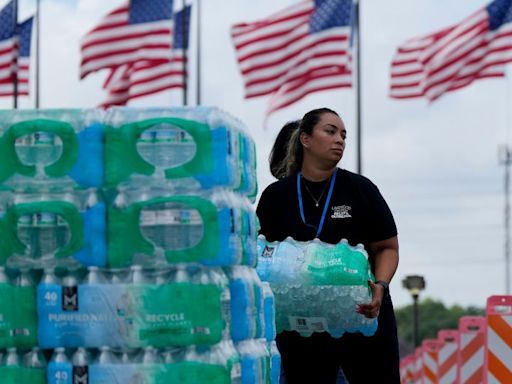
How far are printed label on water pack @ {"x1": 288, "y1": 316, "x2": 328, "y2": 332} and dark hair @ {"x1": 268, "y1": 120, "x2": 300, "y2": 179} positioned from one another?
145 centimetres

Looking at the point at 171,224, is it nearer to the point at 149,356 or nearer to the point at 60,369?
the point at 149,356

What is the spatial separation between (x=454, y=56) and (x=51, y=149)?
997 inches

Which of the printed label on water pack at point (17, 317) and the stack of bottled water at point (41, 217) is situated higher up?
the stack of bottled water at point (41, 217)

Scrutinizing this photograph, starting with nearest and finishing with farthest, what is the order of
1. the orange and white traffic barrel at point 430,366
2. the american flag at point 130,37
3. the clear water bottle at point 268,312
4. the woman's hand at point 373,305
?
the clear water bottle at point 268,312 < the woman's hand at point 373,305 < the orange and white traffic barrel at point 430,366 < the american flag at point 130,37

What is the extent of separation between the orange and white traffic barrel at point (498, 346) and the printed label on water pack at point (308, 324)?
15.4 ft

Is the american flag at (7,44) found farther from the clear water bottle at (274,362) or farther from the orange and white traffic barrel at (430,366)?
the clear water bottle at (274,362)

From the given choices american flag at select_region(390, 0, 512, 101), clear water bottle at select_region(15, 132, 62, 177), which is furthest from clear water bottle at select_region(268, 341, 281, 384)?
american flag at select_region(390, 0, 512, 101)

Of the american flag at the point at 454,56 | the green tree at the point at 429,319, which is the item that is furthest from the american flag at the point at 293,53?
the green tree at the point at 429,319

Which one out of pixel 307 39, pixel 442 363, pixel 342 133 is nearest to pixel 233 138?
pixel 342 133

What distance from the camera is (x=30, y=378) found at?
845cm

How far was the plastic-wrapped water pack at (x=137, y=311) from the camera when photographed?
8.31 m

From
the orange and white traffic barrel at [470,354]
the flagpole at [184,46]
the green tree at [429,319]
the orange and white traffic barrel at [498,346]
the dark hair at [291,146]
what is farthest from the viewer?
the green tree at [429,319]

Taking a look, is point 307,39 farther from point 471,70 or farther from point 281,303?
point 281,303

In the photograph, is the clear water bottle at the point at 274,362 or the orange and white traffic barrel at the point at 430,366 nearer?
the clear water bottle at the point at 274,362
